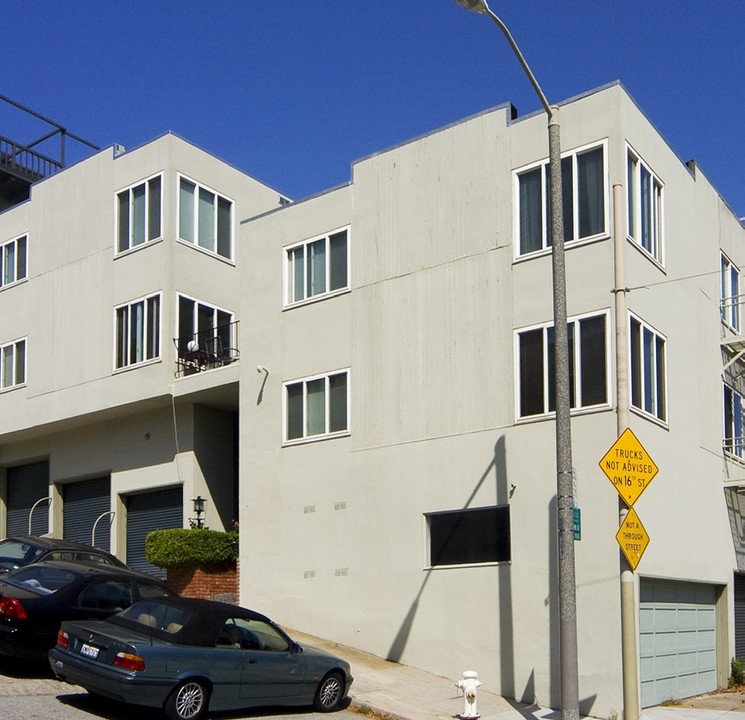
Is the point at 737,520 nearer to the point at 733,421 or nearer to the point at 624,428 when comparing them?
the point at 733,421

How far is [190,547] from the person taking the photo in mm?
22609

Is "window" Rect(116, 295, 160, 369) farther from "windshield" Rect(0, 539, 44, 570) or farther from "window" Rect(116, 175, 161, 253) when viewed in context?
"windshield" Rect(0, 539, 44, 570)

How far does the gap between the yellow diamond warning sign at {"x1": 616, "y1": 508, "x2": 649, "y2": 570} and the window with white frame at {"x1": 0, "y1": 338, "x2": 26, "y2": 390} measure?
65.6 feet

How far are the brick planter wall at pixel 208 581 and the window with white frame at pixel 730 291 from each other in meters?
11.5

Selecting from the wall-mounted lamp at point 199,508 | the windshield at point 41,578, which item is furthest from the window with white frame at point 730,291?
the windshield at point 41,578

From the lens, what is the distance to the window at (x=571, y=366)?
17.7 meters

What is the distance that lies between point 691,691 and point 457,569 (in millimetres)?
4585

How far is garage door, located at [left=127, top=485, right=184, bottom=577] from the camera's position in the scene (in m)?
26.2

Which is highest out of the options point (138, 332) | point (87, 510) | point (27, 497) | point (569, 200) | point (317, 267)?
point (569, 200)

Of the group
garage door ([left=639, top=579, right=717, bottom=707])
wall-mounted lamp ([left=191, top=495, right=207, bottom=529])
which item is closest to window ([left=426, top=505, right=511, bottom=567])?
garage door ([left=639, top=579, right=717, bottom=707])

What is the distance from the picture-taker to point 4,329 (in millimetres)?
30109

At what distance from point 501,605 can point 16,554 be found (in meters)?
8.11

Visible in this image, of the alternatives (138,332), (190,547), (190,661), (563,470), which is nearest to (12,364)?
(138,332)

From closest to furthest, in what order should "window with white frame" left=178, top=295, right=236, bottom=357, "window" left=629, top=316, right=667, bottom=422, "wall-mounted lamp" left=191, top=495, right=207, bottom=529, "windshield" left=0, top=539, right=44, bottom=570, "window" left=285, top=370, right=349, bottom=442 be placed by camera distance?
"window" left=629, top=316, right=667, bottom=422
"windshield" left=0, top=539, right=44, bottom=570
"window" left=285, top=370, right=349, bottom=442
"wall-mounted lamp" left=191, top=495, right=207, bottom=529
"window with white frame" left=178, top=295, right=236, bottom=357
